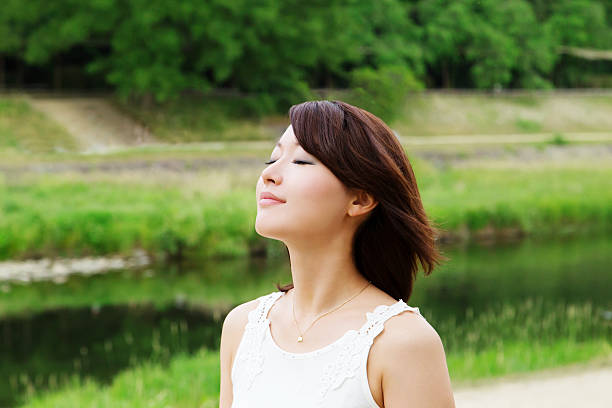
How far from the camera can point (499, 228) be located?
57.5ft

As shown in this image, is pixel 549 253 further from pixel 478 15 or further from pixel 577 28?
pixel 577 28

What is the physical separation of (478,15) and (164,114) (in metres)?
15.9

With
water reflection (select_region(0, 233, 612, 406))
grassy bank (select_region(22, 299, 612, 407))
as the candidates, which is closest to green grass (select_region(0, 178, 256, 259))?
water reflection (select_region(0, 233, 612, 406))

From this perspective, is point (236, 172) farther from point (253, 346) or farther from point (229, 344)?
point (253, 346)

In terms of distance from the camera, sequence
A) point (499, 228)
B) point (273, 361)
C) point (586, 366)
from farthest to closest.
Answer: point (499, 228), point (586, 366), point (273, 361)

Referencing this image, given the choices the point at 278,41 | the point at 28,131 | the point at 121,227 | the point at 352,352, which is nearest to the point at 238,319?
the point at 352,352

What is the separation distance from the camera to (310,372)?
1.73 metres

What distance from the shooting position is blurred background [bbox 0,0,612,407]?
1015 centimetres

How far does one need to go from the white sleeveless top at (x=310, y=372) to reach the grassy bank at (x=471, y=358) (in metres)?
4.79

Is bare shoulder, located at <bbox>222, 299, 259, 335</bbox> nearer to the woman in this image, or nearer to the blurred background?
the woman

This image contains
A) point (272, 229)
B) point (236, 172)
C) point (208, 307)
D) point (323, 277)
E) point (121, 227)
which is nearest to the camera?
point (272, 229)

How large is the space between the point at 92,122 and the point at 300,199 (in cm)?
2953

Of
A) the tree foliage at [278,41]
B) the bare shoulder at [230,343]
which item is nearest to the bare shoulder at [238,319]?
the bare shoulder at [230,343]

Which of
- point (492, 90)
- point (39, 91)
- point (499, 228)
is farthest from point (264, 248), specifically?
point (492, 90)
